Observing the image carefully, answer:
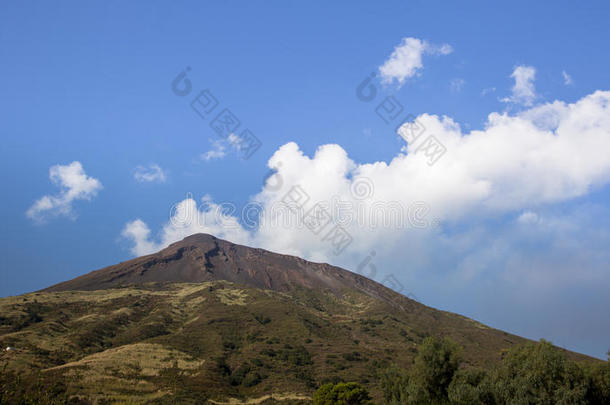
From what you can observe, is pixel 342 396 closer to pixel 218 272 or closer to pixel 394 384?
pixel 394 384

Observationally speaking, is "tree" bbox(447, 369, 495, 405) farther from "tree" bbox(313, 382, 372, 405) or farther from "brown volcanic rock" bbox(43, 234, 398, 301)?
"brown volcanic rock" bbox(43, 234, 398, 301)

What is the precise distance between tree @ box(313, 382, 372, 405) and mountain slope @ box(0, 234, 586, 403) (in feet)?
43.3

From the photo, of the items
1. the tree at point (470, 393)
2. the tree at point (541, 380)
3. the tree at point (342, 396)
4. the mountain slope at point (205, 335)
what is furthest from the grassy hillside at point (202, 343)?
the tree at point (470, 393)

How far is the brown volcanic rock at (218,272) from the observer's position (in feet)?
519

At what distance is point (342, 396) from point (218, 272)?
427 feet

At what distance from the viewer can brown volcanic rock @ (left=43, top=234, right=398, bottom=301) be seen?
158 m

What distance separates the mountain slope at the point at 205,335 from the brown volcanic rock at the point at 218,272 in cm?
95

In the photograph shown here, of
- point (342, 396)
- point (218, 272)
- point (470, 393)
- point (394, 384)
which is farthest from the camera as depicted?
point (218, 272)

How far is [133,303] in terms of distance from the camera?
11612 cm

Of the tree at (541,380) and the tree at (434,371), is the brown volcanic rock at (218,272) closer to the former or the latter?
the tree at (434,371)

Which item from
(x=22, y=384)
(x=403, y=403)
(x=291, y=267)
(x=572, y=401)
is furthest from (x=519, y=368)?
(x=291, y=267)

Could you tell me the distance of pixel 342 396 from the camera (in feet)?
167

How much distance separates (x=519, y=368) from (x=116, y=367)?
5922 cm

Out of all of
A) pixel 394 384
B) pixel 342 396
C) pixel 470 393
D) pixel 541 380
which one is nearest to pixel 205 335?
pixel 342 396
